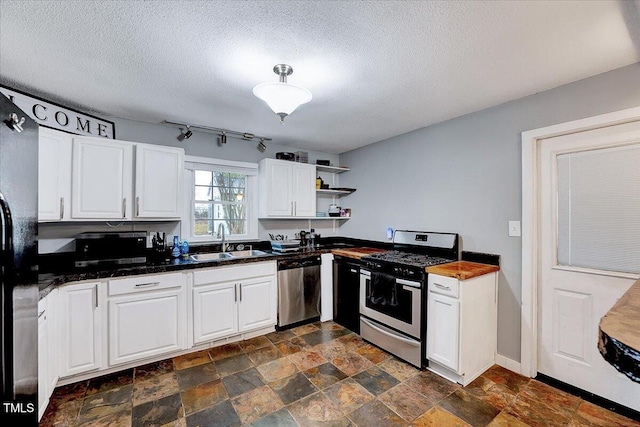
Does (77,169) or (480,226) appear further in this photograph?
(480,226)

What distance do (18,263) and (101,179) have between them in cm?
191

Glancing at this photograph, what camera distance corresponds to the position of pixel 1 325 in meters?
0.81

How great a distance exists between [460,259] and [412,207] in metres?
0.82

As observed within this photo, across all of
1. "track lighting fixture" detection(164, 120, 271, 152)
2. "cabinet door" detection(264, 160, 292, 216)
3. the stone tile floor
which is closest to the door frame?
the stone tile floor

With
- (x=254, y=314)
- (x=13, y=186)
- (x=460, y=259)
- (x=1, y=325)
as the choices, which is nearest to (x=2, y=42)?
(x=13, y=186)

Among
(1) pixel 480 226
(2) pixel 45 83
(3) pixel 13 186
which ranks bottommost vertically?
(1) pixel 480 226

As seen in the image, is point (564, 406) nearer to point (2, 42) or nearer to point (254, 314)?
point (254, 314)

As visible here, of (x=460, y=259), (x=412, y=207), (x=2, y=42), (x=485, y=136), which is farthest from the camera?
(x=412, y=207)

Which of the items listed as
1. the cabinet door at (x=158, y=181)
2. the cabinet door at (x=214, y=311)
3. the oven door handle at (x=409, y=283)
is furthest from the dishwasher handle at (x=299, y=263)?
the cabinet door at (x=158, y=181)

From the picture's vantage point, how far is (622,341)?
0.69 m

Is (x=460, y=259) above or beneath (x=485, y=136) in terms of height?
beneath

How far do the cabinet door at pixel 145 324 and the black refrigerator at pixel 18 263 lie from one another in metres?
1.40

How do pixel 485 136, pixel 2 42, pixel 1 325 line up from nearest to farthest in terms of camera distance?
pixel 1 325
pixel 2 42
pixel 485 136

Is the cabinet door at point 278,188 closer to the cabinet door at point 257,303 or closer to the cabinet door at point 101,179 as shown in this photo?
the cabinet door at point 257,303
